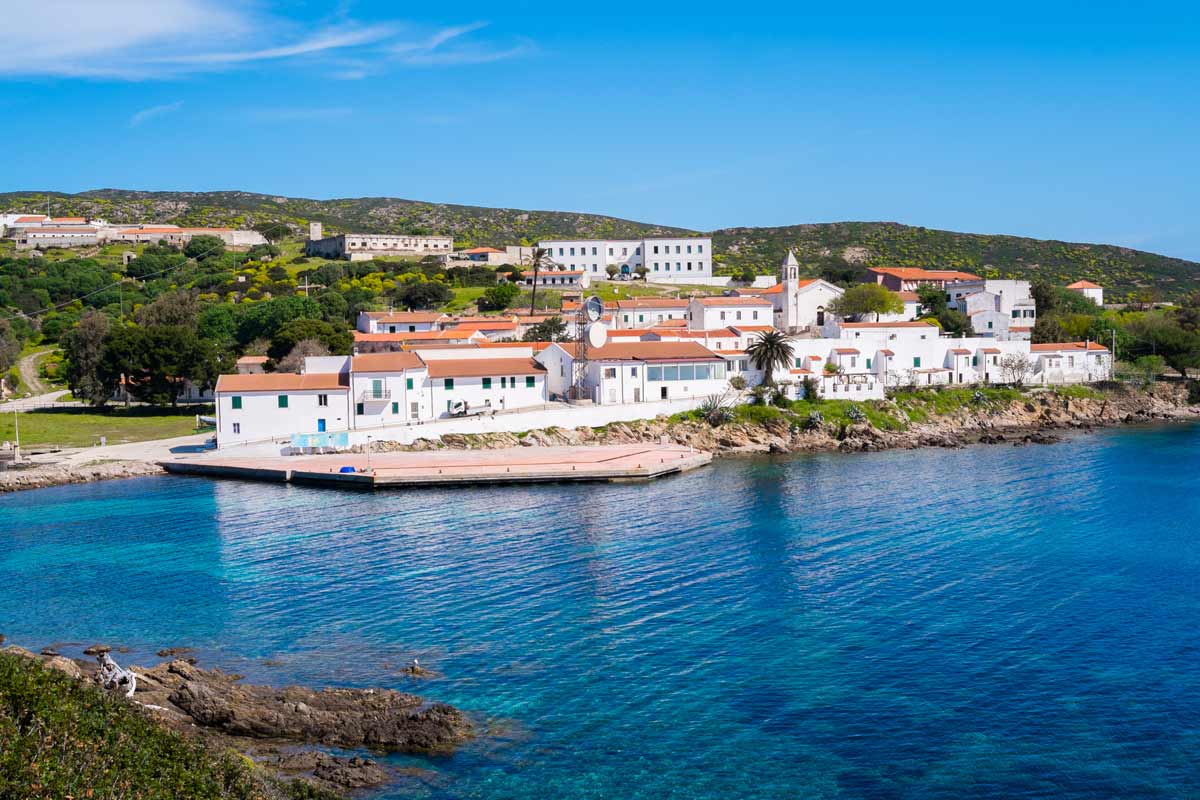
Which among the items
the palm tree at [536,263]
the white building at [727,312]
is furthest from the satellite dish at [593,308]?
the palm tree at [536,263]

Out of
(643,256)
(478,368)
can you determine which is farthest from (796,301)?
(643,256)

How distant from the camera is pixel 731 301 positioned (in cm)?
7962

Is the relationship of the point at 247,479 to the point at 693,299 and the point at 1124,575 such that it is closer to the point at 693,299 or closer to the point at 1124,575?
the point at 1124,575

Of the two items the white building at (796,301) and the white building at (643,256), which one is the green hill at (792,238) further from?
the white building at (796,301)

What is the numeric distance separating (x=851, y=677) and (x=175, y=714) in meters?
14.3

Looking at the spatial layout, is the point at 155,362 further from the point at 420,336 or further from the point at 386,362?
the point at 386,362

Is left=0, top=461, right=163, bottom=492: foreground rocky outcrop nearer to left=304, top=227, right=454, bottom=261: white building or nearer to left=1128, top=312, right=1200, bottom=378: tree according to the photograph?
left=1128, top=312, right=1200, bottom=378: tree

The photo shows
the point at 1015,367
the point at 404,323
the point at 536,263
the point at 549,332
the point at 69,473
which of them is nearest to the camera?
the point at 69,473

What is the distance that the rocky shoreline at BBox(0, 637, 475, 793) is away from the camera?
1823cm

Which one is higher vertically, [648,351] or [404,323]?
[404,323]

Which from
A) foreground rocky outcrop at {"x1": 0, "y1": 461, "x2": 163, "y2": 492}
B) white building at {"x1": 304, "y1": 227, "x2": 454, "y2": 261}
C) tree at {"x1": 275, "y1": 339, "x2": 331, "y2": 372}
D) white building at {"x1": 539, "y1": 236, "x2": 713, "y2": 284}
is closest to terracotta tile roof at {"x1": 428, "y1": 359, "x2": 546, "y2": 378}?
tree at {"x1": 275, "y1": 339, "x2": 331, "y2": 372}

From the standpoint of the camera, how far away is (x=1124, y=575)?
3067 centimetres

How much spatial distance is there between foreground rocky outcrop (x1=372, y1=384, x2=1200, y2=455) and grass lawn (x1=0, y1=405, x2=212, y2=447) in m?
15.8

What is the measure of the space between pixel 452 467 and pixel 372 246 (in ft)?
279
